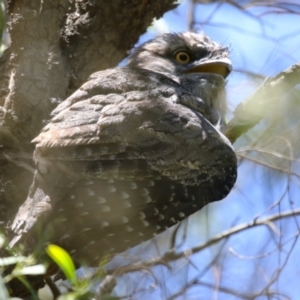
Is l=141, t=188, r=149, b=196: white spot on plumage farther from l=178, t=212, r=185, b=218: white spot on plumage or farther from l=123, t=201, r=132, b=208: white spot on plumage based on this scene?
l=178, t=212, r=185, b=218: white spot on plumage

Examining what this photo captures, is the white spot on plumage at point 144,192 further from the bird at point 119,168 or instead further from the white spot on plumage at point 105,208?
the white spot on plumage at point 105,208

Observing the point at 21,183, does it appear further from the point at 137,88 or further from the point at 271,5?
the point at 271,5

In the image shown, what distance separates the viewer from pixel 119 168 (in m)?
2.84

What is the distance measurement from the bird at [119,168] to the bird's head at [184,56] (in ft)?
1.88

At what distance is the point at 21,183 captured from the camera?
11.0 feet

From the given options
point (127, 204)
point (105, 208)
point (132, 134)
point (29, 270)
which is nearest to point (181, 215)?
point (127, 204)

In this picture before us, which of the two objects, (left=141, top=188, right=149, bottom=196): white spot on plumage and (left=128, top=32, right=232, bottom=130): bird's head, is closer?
(left=141, top=188, right=149, bottom=196): white spot on plumage

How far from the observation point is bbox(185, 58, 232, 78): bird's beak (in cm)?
389

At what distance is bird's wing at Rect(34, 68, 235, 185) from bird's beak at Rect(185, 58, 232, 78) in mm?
578

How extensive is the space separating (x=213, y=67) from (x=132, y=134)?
1.27 m

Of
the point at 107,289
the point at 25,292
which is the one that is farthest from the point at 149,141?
the point at 25,292

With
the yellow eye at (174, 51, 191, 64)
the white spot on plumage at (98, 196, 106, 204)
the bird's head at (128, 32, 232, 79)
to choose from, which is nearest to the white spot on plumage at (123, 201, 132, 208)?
the white spot on plumage at (98, 196, 106, 204)

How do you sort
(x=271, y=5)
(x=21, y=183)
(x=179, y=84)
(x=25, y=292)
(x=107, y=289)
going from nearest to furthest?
1. (x=107, y=289)
2. (x=25, y=292)
3. (x=21, y=183)
4. (x=179, y=84)
5. (x=271, y=5)

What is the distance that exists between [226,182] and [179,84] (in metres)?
0.83
